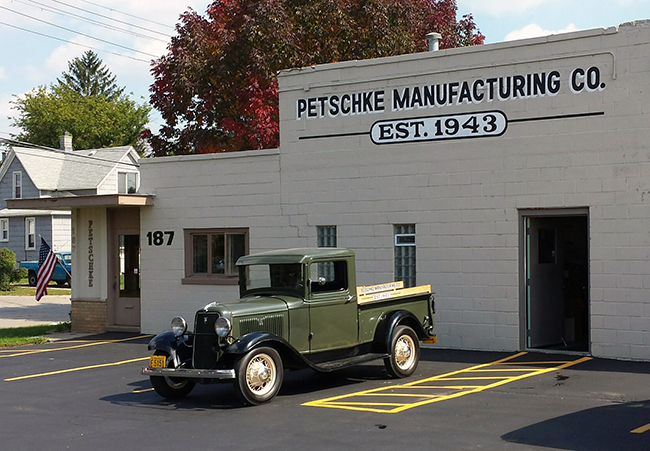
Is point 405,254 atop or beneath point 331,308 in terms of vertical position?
atop

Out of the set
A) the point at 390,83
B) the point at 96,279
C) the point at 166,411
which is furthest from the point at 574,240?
the point at 96,279

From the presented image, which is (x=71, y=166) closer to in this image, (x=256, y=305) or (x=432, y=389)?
(x=256, y=305)

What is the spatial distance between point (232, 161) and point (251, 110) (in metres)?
8.25

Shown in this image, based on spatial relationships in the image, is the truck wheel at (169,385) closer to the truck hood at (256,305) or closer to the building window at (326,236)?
the truck hood at (256,305)

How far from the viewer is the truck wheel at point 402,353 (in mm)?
11102

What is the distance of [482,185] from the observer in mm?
13961

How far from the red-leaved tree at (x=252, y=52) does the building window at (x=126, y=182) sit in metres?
16.6

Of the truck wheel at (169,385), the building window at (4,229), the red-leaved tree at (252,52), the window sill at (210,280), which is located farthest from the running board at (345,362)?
the building window at (4,229)

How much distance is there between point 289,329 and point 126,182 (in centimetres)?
3608

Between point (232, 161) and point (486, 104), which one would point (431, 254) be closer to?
point (486, 104)

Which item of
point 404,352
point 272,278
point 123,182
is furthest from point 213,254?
point 123,182

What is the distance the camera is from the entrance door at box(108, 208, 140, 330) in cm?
1855

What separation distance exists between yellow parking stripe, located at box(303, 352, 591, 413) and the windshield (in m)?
1.63

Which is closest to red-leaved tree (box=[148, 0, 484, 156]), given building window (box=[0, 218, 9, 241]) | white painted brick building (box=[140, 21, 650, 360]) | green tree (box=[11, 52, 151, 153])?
white painted brick building (box=[140, 21, 650, 360])
